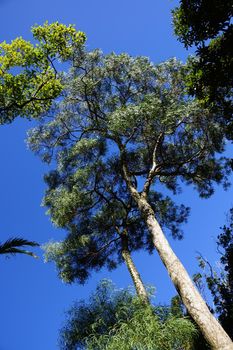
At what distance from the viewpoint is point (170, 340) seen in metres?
9.67

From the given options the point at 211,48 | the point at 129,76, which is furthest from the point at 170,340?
the point at 129,76

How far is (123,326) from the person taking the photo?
10.2 meters

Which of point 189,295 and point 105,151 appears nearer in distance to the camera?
point 189,295

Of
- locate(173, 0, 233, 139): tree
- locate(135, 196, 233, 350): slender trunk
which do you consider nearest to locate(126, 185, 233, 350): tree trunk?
locate(135, 196, 233, 350): slender trunk

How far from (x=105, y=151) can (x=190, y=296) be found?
8601mm

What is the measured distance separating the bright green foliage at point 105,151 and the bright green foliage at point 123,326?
4.93 metres

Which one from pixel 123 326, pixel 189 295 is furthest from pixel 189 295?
pixel 123 326

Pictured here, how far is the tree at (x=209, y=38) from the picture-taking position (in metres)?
9.57

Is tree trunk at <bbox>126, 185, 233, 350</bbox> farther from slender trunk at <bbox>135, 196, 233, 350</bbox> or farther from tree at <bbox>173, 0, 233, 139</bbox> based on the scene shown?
tree at <bbox>173, 0, 233, 139</bbox>

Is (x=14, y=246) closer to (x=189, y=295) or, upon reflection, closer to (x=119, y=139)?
(x=189, y=295)

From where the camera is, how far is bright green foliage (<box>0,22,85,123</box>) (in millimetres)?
12016

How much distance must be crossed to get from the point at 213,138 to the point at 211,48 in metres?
6.94

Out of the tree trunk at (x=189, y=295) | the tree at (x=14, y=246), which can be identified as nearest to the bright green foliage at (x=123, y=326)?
the tree trunk at (x=189, y=295)

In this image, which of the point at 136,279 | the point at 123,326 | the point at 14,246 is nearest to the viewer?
the point at 14,246
